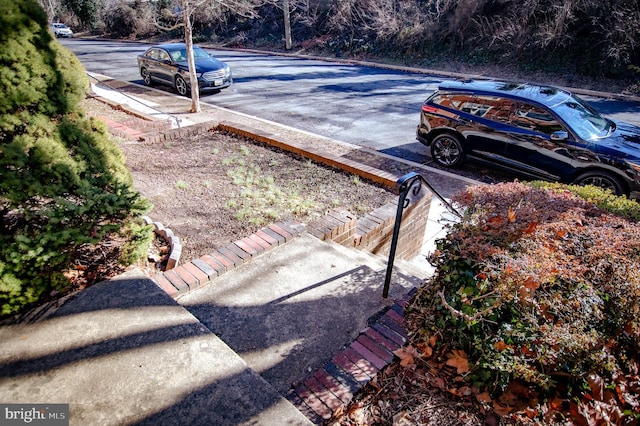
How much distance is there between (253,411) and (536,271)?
1.91m

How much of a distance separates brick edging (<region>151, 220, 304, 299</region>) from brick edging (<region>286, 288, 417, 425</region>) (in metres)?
1.35

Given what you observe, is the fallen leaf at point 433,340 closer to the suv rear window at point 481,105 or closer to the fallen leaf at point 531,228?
the fallen leaf at point 531,228

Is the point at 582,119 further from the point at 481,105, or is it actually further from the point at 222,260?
the point at 222,260

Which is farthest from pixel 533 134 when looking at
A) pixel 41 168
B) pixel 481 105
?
pixel 41 168

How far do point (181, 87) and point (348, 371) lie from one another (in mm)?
12671

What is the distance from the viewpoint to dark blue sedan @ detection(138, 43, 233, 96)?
12.6 m

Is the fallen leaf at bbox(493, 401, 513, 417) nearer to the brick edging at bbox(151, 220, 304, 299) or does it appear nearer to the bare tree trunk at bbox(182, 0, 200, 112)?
the brick edging at bbox(151, 220, 304, 299)

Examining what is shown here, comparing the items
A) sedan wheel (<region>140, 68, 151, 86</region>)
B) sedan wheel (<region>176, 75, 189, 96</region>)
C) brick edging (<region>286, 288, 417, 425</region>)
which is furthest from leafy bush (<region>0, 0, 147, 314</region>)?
sedan wheel (<region>140, 68, 151, 86</region>)

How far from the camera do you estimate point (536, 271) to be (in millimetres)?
2375

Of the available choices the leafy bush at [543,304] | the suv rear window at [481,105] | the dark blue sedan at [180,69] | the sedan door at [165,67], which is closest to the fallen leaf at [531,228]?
the leafy bush at [543,304]

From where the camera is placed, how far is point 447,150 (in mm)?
7727

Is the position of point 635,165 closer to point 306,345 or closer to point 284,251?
point 284,251

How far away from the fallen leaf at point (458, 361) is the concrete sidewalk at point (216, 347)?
1.19 ft

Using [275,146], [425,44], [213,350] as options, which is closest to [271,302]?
[213,350]
